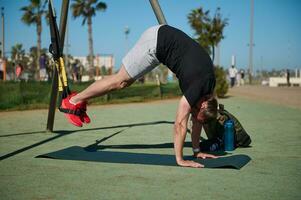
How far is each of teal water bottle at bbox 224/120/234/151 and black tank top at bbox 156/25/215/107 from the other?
46.4 inches

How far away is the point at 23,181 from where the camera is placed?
3.84 m

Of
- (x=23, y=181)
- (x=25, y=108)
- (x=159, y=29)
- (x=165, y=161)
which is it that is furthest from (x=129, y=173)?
(x=25, y=108)

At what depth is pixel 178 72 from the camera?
15.2 feet

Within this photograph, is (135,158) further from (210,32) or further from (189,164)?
(210,32)

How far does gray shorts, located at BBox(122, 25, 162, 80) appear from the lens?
471 centimetres

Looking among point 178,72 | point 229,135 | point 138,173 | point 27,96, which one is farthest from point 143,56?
point 27,96

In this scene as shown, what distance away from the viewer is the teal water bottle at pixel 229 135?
18.5ft

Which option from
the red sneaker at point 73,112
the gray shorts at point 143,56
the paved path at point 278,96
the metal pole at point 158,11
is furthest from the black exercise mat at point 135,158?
the paved path at point 278,96

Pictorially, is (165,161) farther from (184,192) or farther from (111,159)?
(184,192)

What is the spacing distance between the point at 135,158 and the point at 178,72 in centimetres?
128

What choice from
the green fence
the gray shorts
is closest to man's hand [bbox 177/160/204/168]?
the gray shorts

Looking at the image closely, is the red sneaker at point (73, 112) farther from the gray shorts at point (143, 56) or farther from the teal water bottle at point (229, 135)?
the teal water bottle at point (229, 135)

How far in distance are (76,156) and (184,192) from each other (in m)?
2.13

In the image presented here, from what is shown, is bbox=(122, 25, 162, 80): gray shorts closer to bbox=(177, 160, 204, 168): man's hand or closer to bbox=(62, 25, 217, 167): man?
bbox=(62, 25, 217, 167): man
